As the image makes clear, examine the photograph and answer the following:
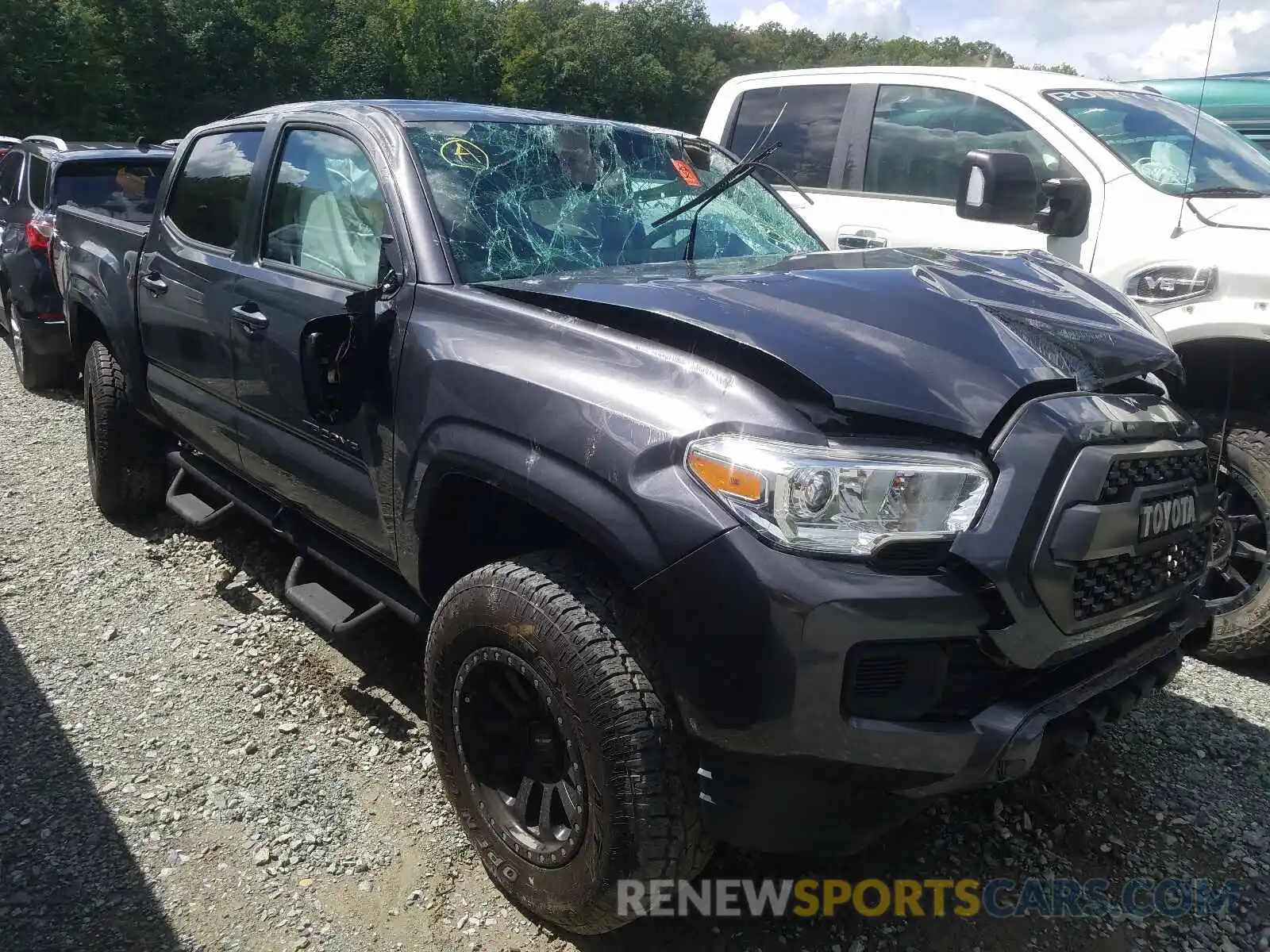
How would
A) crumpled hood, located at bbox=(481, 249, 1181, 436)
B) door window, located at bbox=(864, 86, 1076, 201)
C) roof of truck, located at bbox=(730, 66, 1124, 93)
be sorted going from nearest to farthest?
crumpled hood, located at bbox=(481, 249, 1181, 436) → door window, located at bbox=(864, 86, 1076, 201) → roof of truck, located at bbox=(730, 66, 1124, 93)

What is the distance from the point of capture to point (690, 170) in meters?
3.46

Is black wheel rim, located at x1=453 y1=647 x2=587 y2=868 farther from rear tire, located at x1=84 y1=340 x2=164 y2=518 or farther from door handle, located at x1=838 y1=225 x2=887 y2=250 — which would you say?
door handle, located at x1=838 y1=225 x2=887 y2=250

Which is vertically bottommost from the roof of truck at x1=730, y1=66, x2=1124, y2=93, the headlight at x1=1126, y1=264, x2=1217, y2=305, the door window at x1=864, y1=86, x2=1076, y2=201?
the headlight at x1=1126, y1=264, x2=1217, y2=305

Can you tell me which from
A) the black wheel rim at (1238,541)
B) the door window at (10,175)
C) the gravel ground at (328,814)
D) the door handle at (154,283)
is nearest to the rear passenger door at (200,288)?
the door handle at (154,283)

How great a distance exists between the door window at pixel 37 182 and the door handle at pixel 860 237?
221 inches

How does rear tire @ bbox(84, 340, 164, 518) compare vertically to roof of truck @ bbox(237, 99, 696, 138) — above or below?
below

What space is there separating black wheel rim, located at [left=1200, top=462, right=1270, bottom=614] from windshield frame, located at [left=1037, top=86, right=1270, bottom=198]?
118 cm

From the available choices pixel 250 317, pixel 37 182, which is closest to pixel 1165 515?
pixel 250 317

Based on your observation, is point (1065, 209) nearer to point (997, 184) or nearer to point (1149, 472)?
point (997, 184)

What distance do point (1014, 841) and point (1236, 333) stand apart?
6.48ft

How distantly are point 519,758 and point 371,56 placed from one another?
173 feet

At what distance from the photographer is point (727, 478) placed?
1.81m

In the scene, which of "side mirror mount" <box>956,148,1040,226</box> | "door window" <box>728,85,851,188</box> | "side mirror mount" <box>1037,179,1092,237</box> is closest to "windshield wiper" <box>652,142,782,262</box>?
"side mirror mount" <box>956,148,1040,226</box>

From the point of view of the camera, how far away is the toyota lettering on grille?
6.41ft
